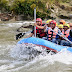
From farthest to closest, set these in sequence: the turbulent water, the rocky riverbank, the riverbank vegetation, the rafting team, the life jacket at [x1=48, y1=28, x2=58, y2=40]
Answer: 1. the riverbank vegetation
2. the rocky riverbank
3. the life jacket at [x1=48, y1=28, x2=58, y2=40]
4. the rafting team
5. the turbulent water

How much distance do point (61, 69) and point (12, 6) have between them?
13.7 meters

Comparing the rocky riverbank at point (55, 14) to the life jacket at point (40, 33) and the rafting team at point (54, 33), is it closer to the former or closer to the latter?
the life jacket at point (40, 33)

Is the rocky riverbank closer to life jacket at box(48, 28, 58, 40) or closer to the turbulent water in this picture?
the turbulent water

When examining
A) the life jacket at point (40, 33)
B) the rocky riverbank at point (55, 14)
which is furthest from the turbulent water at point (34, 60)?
the rocky riverbank at point (55, 14)

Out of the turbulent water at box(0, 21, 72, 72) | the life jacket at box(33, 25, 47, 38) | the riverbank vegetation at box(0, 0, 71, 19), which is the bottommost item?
the turbulent water at box(0, 21, 72, 72)

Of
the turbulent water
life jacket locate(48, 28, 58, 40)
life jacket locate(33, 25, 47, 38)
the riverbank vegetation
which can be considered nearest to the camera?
the turbulent water

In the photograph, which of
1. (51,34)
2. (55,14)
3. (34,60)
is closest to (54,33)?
(51,34)

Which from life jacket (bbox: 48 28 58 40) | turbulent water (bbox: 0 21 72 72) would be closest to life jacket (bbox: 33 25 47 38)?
life jacket (bbox: 48 28 58 40)

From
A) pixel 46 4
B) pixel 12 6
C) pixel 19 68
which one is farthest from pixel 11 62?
pixel 46 4

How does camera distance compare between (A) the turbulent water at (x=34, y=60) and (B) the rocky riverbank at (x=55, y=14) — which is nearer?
(A) the turbulent water at (x=34, y=60)

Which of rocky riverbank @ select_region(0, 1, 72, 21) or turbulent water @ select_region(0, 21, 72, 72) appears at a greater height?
rocky riverbank @ select_region(0, 1, 72, 21)

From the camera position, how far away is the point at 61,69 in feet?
14.3

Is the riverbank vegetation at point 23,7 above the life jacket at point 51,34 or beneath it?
above

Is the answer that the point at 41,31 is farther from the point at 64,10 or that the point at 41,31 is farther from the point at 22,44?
the point at 64,10
